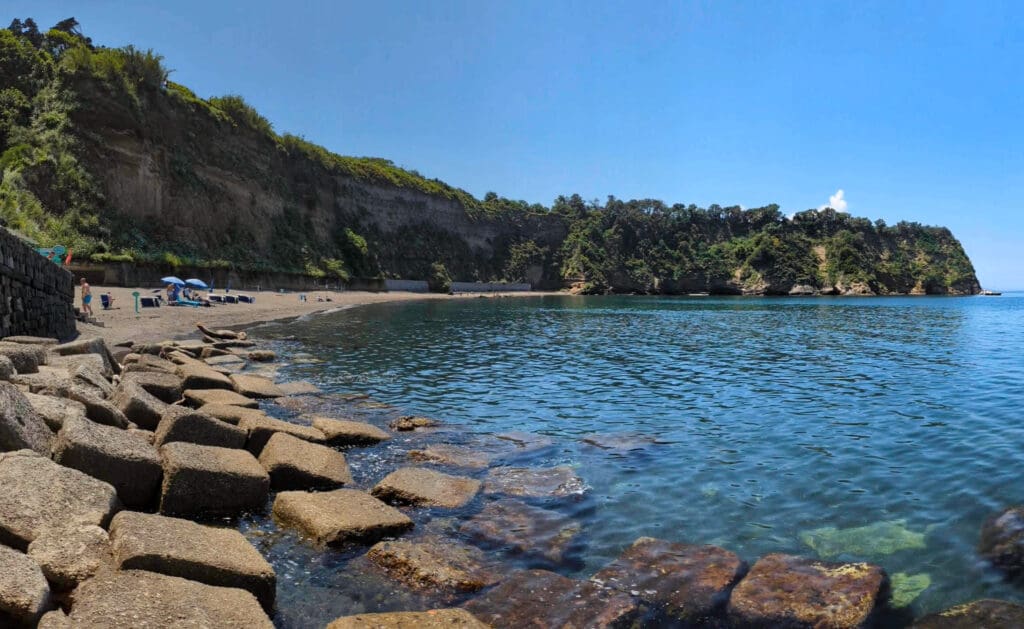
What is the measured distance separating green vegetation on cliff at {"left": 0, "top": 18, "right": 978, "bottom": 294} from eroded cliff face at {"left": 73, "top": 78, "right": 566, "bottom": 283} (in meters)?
0.20

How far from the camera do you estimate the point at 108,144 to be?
5306cm

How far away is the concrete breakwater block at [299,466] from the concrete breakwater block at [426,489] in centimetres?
74

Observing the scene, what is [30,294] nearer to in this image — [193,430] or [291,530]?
[193,430]

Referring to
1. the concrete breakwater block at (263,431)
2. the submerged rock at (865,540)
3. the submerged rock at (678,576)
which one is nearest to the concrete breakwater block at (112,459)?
the concrete breakwater block at (263,431)

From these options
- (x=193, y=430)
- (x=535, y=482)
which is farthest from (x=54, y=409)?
(x=535, y=482)

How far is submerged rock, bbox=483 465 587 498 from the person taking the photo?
9375 mm

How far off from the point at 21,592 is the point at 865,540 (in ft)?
27.8

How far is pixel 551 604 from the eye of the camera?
6020 mm

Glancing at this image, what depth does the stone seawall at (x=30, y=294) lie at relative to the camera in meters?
14.5

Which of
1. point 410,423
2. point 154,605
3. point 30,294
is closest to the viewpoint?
point 154,605

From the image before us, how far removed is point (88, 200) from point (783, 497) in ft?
187

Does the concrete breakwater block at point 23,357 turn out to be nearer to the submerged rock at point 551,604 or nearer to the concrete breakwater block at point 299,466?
the concrete breakwater block at point 299,466

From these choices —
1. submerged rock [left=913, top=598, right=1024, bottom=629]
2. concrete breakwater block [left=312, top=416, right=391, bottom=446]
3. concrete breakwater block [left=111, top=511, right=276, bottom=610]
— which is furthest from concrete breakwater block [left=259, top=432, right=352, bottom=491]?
submerged rock [left=913, top=598, right=1024, bottom=629]

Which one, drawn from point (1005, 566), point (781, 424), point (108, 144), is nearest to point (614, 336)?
point (781, 424)
